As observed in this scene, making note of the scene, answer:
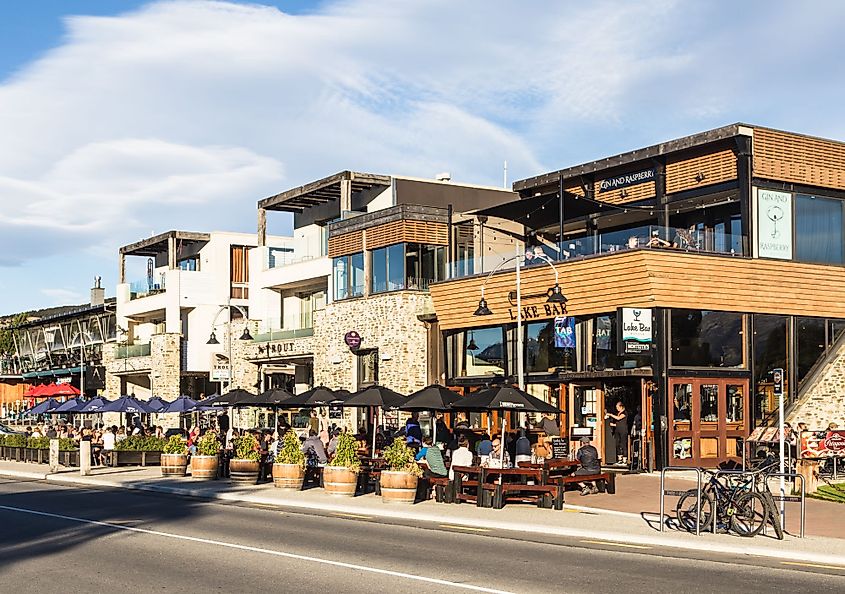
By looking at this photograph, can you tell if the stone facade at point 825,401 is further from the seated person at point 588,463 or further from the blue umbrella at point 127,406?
the blue umbrella at point 127,406

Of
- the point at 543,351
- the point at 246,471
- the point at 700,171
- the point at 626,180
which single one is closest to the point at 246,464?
the point at 246,471

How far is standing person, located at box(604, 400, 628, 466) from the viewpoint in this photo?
31703mm

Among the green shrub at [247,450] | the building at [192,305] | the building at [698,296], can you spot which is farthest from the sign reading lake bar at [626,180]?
the building at [192,305]

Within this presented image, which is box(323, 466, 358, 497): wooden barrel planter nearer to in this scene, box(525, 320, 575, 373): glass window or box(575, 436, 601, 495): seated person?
Result: box(575, 436, 601, 495): seated person

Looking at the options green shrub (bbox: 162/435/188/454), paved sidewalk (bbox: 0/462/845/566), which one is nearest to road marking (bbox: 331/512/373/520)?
paved sidewalk (bbox: 0/462/845/566)

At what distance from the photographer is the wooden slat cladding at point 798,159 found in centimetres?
3253

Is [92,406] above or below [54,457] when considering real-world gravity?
above

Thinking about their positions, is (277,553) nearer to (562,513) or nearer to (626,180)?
(562,513)

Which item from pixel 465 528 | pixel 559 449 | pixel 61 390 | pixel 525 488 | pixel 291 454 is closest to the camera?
pixel 465 528

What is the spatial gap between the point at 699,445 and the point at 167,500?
47.2 ft

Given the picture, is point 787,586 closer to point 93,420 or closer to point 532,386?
point 532,386

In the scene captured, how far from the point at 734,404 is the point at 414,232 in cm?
1415

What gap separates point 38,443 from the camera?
40562 mm

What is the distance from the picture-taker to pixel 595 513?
21.6m
